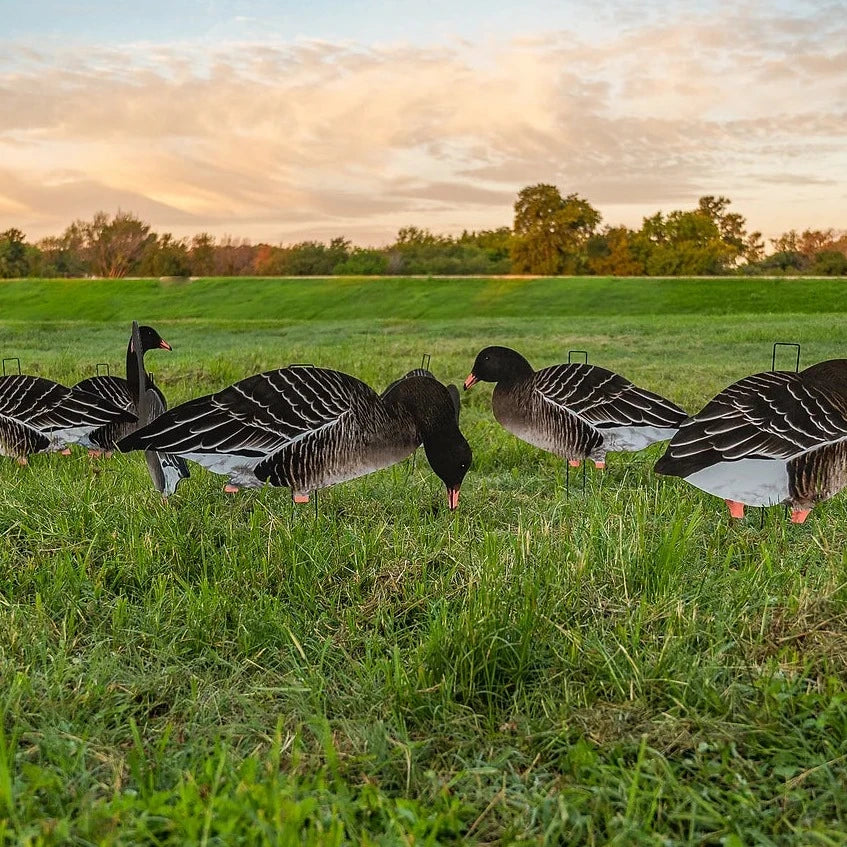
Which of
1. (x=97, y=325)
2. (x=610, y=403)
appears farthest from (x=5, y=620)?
(x=97, y=325)

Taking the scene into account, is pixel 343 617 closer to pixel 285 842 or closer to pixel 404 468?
pixel 285 842

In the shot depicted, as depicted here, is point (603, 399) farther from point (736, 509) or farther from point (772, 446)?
point (772, 446)

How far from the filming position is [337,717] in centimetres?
363

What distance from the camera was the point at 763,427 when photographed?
4848 millimetres

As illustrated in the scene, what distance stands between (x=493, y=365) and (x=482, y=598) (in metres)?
2.50

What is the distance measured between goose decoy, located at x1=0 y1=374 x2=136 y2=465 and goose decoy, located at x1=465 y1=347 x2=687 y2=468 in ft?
9.75

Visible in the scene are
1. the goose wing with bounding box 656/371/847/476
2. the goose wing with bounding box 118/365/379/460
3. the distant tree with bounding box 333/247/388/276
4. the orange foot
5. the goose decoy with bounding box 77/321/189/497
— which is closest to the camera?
the goose wing with bounding box 656/371/847/476

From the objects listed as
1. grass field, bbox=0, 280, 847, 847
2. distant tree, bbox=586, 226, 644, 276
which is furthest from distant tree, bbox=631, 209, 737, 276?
grass field, bbox=0, 280, 847, 847

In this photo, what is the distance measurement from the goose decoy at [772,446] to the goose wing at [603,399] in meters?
0.72

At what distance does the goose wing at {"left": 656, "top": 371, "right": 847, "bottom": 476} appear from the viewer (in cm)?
482

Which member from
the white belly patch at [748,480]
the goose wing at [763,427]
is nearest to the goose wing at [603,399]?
the goose wing at [763,427]

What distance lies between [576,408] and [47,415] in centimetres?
423

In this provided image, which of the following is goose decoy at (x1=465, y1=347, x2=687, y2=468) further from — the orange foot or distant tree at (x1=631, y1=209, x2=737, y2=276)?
distant tree at (x1=631, y1=209, x2=737, y2=276)

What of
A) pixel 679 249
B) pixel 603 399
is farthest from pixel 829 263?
pixel 603 399
